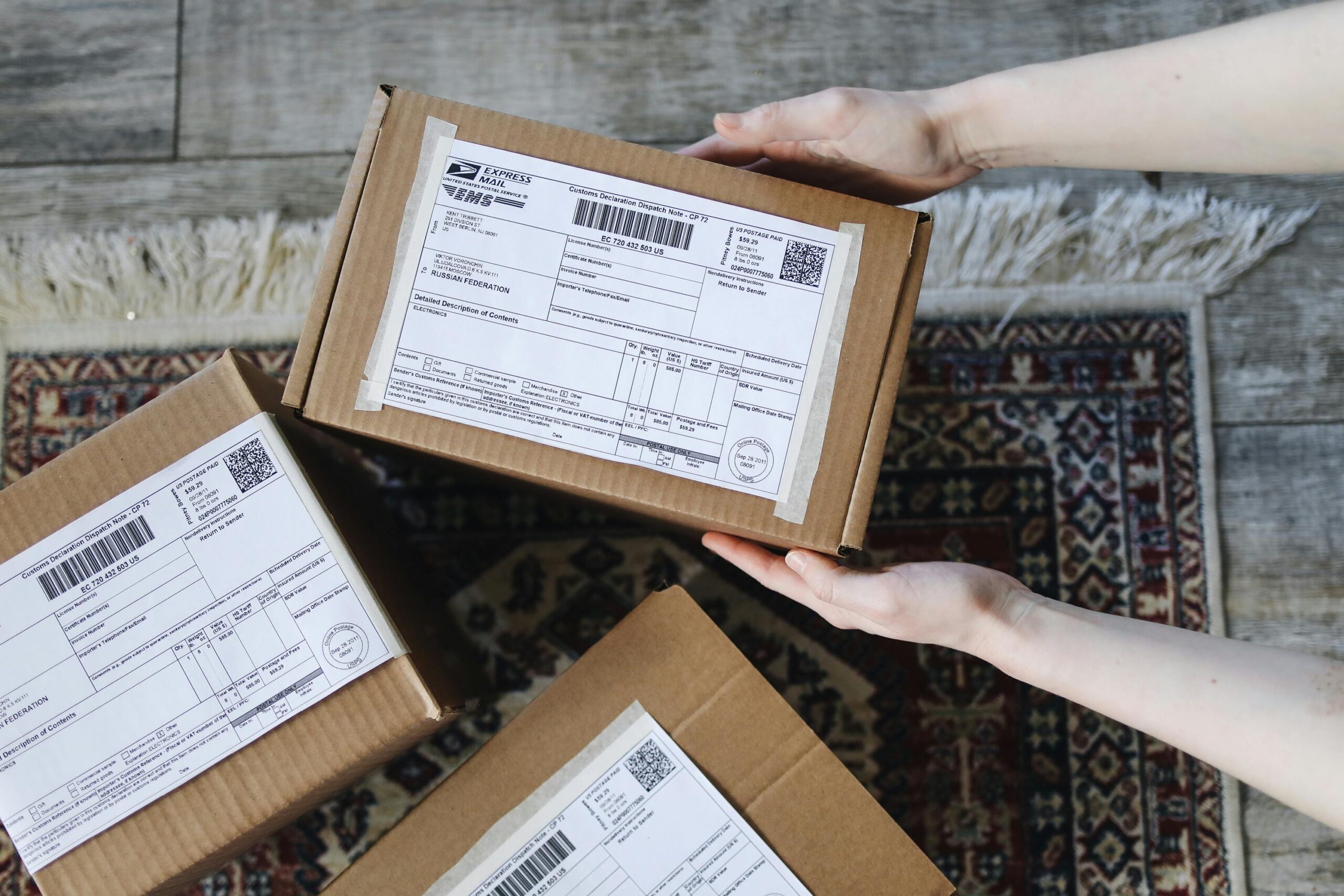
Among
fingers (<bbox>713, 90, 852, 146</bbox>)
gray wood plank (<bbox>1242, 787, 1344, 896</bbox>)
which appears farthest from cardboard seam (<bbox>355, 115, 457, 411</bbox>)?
gray wood plank (<bbox>1242, 787, 1344, 896</bbox>)

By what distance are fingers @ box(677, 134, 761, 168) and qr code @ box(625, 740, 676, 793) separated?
0.46 m

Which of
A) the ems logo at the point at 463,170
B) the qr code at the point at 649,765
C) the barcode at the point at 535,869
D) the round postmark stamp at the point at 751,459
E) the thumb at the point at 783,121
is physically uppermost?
the thumb at the point at 783,121

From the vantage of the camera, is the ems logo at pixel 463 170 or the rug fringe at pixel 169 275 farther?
the rug fringe at pixel 169 275

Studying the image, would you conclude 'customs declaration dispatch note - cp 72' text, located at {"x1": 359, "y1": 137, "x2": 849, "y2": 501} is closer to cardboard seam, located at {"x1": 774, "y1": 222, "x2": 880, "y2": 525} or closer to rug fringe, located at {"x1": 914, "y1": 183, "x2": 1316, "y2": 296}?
cardboard seam, located at {"x1": 774, "y1": 222, "x2": 880, "y2": 525}

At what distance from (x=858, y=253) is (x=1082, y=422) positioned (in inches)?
17.6

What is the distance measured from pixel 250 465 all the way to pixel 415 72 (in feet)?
1.85

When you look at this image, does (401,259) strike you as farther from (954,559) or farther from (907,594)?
(954,559)

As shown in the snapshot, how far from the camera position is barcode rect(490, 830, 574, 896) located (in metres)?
0.60

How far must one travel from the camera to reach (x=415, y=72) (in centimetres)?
94

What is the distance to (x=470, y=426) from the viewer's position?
0.56 meters

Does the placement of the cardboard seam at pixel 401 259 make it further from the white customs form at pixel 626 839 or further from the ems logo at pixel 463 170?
the white customs form at pixel 626 839

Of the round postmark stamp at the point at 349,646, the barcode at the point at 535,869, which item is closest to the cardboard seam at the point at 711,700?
the barcode at the point at 535,869

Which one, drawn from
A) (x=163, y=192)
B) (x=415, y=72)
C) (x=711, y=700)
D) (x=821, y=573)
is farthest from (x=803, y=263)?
(x=163, y=192)

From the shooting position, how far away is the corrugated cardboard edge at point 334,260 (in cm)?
56
